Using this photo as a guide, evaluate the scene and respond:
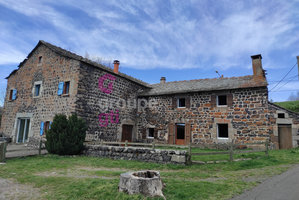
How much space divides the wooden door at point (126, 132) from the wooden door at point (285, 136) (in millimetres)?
11159

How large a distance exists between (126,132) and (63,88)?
616 cm

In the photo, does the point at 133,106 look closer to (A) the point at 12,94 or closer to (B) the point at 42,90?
(B) the point at 42,90

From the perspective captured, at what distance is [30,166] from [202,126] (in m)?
11.2

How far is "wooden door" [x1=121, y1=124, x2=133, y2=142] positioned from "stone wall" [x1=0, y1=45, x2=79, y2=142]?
5074 millimetres

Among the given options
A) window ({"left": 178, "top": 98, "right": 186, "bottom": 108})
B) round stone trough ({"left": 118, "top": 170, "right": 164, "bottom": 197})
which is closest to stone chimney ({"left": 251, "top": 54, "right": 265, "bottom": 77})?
window ({"left": 178, "top": 98, "right": 186, "bottom": 108})

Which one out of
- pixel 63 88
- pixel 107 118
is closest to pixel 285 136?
pixel 107 118

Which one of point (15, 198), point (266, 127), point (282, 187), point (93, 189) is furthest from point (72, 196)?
point (266, 127)

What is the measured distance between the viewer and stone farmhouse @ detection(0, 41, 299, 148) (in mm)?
12828

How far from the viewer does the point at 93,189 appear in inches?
185

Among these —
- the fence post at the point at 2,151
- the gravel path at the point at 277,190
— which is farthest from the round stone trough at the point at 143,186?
the fence post at the point at 2,151

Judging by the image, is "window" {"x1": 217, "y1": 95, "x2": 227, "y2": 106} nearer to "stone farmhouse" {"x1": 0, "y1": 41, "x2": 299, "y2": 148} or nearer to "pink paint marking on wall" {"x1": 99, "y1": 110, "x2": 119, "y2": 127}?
"stone farmhouse" {"x1": 0, "y1": 41, "x2": 299, "y2": 148}

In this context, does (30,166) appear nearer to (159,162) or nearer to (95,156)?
(95,156)

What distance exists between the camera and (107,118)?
46.8 ft

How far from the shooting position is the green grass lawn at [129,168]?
450cm
